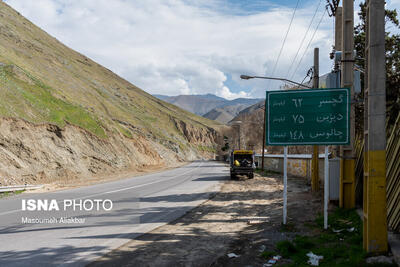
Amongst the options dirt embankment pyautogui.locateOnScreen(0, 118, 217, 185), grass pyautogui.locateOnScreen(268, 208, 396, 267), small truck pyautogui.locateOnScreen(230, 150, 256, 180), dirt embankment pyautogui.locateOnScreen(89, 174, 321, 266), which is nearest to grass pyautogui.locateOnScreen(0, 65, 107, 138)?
dirt embankment pyautogui.locateOnScreen(0, 118, 217, 185)

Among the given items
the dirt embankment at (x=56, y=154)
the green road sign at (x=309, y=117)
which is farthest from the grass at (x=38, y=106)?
the green road sign at (x=309, y=117)

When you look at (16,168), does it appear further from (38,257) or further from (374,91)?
(374,91)

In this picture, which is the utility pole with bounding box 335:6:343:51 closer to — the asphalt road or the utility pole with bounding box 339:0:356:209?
the utility pole with bounding box 339:0:356:209

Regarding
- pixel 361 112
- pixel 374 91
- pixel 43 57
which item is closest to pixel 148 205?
pixel 374 91

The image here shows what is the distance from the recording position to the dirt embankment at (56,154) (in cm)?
2352

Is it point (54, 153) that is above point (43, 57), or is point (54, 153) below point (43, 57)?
below

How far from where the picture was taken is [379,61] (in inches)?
223

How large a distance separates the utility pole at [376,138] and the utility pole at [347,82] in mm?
4443

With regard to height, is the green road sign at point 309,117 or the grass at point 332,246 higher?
the green road sign at point 309,117

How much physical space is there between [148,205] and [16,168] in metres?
15.3

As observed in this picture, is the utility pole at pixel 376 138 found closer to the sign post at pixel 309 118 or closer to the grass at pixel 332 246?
the grass at pixel 332 246

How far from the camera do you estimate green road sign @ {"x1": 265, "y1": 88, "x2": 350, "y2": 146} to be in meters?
8.24

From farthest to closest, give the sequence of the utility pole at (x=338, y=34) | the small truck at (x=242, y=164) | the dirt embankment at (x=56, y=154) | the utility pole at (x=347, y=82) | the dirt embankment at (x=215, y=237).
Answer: the small truck at (x=242, y=164) < the dirt embankment at (x=56, y=154) < the utility pole at (x=338, y=34) < the utility pole at (x=347, y=82) < the dirt embankment at (x=215, y=237)

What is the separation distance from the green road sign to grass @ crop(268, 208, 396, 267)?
7.15 ft
